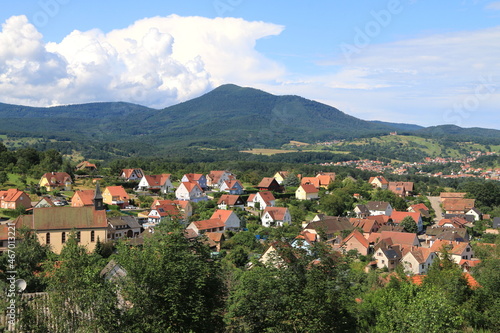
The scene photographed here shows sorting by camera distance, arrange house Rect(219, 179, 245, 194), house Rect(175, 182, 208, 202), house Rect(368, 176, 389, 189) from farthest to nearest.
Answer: house Rect(368, 176, 389, 189) < house Rect(219, 179, 245, 194) < house Rect(175, 182, 208, 202)

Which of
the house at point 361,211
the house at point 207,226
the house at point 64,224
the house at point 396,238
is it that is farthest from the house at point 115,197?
the house at point 361,211

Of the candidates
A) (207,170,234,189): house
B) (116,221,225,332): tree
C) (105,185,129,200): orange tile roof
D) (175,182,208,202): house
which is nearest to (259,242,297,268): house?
(116,221,225,332): tree

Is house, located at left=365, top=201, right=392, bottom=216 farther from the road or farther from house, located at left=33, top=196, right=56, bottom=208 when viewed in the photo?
house, located at left=33, top=196, right=56, bottom=208

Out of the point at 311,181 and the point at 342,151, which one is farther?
the point at 342,151

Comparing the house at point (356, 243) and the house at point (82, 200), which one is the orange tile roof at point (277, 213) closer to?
the house at point (356, 243)

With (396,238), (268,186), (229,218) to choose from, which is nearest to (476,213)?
(396,238)

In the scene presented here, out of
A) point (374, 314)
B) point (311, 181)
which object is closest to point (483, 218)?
point (311, 181)

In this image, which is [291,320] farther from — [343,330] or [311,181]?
[311,181]
